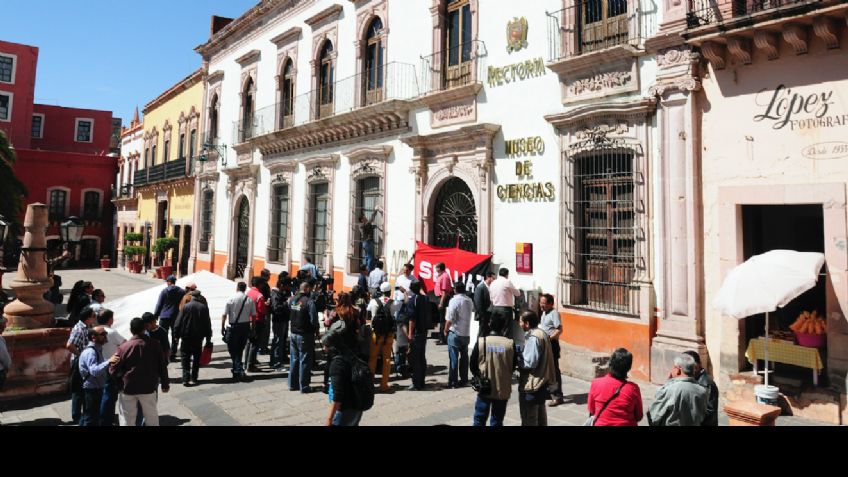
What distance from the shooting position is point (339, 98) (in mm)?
15617

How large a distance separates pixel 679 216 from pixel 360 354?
5.66 meters

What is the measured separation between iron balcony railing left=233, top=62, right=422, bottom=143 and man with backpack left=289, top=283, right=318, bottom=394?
23.7 feet

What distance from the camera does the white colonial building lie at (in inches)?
325

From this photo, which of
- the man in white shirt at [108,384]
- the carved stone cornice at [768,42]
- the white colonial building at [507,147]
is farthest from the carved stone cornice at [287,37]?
the carved stone cornice at [768,42]

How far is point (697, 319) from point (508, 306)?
289cm

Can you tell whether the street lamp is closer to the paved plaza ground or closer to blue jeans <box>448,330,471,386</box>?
the paved plaza ground

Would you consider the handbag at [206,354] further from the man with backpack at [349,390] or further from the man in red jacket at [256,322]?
the man with backpack at [349,390]

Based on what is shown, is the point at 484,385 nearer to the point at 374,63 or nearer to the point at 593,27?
the point at 593,27

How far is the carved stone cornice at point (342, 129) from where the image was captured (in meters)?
13.4

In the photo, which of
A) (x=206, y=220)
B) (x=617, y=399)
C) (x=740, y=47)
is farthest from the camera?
(x=206, y=220)

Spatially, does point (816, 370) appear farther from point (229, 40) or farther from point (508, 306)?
point (229, 40)

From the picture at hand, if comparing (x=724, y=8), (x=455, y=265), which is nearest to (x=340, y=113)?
(x=455, y=265)

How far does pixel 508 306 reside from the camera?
851 cm

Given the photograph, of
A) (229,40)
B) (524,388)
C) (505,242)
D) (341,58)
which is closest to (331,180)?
(341,58)
